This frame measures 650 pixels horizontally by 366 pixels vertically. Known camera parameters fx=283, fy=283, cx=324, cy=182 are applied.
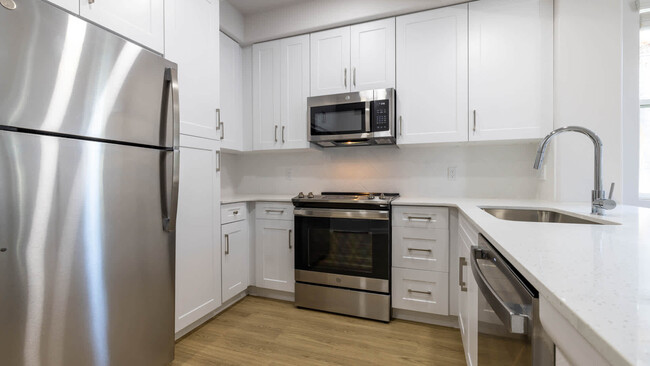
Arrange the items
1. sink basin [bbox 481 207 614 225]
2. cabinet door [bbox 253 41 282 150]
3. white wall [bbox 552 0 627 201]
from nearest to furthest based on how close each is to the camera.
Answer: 1. sink basin [bbox 481 207 614 225]
2. white wall [bbox 552 0 627 201]
3. cabinet door [bbox 253 41 282 150]

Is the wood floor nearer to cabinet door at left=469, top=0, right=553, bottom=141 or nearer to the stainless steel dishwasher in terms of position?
the stainless steel dishwasher

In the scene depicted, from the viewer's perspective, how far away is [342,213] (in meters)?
2.28

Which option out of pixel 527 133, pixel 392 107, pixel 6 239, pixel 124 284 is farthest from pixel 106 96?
pixel 527 133

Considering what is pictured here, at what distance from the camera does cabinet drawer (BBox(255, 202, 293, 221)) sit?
2555mm

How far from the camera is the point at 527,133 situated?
2107mm

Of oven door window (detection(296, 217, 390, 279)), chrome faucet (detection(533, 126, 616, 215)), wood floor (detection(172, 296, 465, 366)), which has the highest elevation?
chrome faucet (detection(533, 126, 616, 215))

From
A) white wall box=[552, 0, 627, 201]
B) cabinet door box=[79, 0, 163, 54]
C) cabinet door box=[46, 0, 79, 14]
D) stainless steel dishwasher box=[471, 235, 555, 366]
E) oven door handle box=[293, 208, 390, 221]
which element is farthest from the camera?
oven door handle box=[293, 208, 390, 221]

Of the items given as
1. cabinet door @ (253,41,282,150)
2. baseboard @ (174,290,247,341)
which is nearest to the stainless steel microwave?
cabinet door @ (253,41,282,150)

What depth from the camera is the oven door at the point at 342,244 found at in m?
2.18

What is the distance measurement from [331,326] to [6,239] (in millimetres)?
1851

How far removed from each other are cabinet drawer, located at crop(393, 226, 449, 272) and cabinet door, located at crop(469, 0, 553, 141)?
0.85 meters

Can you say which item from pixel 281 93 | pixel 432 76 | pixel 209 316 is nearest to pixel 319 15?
pixel 281 93

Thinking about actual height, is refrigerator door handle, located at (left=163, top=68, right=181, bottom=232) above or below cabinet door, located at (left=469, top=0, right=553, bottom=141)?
below

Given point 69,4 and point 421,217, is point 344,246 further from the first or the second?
point 69,4
